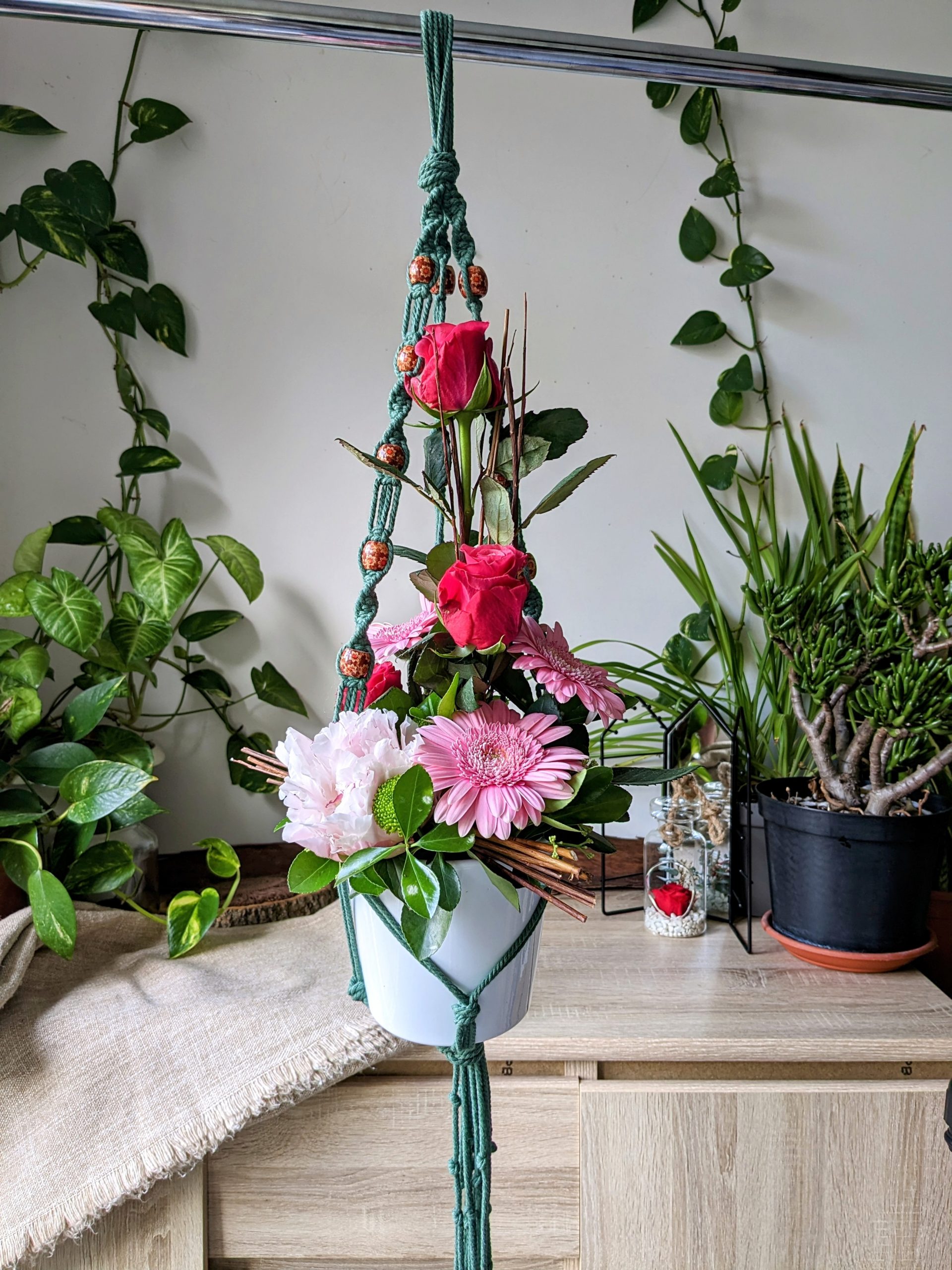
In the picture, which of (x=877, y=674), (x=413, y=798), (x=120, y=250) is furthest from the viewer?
(x=120, y=250)

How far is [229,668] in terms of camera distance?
1.44m

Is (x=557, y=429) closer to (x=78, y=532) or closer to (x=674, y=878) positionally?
(x=674, y=878)

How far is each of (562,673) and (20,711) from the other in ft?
2.80

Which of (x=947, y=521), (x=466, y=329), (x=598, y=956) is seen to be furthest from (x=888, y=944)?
(x=466, y=329)

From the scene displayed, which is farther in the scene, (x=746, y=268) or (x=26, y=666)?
(x=746, y=268)

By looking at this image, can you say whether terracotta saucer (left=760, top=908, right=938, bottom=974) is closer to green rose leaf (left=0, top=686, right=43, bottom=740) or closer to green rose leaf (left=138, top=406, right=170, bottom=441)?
green rose leaf (left=0, top=686, right=43, bottom=740)

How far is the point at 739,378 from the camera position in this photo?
1.37 metres

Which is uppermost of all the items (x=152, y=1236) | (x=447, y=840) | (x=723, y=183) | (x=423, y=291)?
(x=723, y=183)

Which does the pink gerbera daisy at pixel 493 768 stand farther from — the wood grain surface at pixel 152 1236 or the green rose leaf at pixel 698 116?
the green rose leaf at pixel 698 116

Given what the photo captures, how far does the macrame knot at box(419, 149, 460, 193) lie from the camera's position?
1.79 feet

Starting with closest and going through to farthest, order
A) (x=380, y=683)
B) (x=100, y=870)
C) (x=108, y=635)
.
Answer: (x=380, y=683), (x=100, y=870), (x=108, y=635)

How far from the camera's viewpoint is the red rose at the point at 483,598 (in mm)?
474

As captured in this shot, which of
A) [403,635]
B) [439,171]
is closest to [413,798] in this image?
[403,635]

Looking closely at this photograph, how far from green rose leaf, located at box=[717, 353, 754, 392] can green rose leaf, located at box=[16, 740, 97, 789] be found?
106 centimetres
